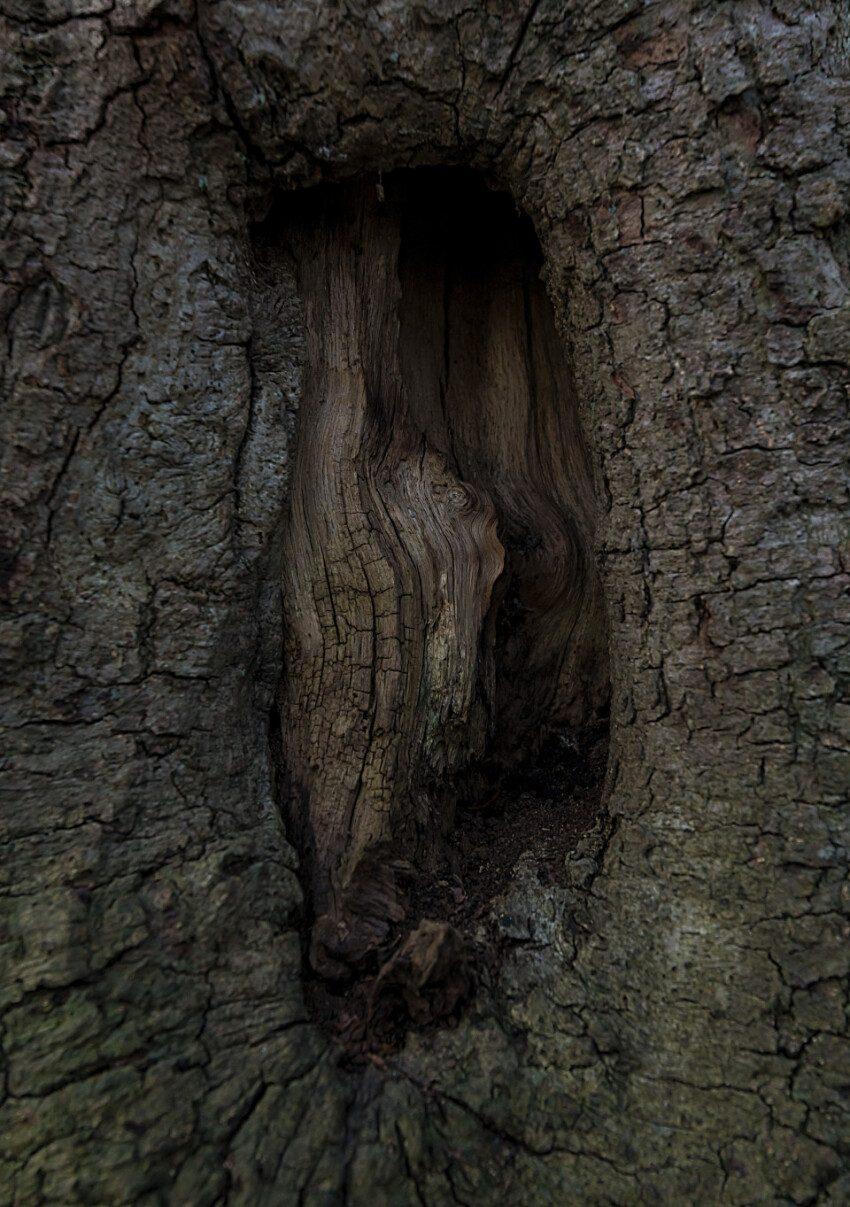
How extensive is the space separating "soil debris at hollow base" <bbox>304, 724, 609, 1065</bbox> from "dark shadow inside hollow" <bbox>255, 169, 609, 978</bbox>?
48 millimetres

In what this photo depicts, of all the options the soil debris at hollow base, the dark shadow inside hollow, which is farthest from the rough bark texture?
the dark shadow inside hollow

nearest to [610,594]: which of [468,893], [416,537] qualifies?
[416,537]

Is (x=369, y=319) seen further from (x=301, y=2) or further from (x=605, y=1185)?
(x=605, y=1185)

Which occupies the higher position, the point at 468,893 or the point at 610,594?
the point at 610,594

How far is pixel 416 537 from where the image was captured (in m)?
2.06

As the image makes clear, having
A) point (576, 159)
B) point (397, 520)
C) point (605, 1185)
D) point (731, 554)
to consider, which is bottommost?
point (605, 1185)

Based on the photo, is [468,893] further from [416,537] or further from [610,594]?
[416,537]

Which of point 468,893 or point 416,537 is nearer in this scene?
point 468,893

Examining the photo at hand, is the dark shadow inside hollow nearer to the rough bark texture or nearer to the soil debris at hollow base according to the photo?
the soil debris at hollow base

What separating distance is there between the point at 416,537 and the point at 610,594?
1.90 feet

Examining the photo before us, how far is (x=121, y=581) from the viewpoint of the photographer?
1.68 meters

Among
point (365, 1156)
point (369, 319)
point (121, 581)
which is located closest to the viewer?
point (365, 1156)

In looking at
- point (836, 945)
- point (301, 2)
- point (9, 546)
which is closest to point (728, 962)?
point (836, 945)

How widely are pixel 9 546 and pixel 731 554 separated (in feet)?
5.41
